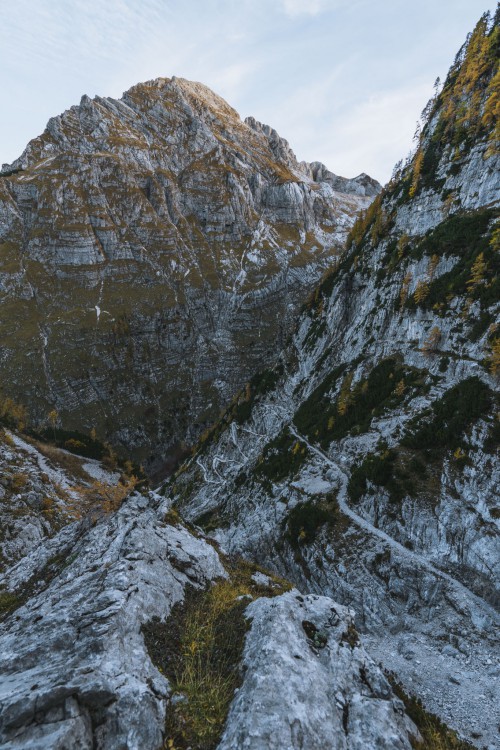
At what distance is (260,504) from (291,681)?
1602 inches

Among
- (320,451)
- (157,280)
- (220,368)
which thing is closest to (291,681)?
(320,451)

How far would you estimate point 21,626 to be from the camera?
1154 cm

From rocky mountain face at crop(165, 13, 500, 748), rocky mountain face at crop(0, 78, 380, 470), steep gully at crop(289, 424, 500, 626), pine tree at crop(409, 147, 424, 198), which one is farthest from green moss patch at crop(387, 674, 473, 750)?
rocky mountain face at crop(0, 78, 380, 470)

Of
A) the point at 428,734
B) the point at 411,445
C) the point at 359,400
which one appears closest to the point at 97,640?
the point at 428,734

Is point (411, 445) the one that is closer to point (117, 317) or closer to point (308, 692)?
point (308, 692)

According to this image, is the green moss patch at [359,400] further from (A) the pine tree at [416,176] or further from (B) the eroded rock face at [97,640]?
(A) the pine tree at [416,176]

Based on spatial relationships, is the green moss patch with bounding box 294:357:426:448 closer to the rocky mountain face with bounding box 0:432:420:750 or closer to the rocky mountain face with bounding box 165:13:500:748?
the rocky mountain face with bounding box 165:13:500:748

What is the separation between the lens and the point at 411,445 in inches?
1329

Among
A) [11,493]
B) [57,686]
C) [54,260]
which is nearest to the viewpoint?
[57,686]

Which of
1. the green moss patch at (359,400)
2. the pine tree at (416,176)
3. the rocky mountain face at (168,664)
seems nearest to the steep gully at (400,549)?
the green moss patch at (359,400)

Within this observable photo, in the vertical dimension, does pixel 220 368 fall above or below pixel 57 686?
above

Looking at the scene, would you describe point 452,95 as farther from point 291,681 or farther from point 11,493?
point 11,493

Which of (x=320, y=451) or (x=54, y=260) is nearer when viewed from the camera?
(x=320, y=451)

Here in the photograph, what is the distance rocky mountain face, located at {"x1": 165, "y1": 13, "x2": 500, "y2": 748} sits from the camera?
2264 cm
